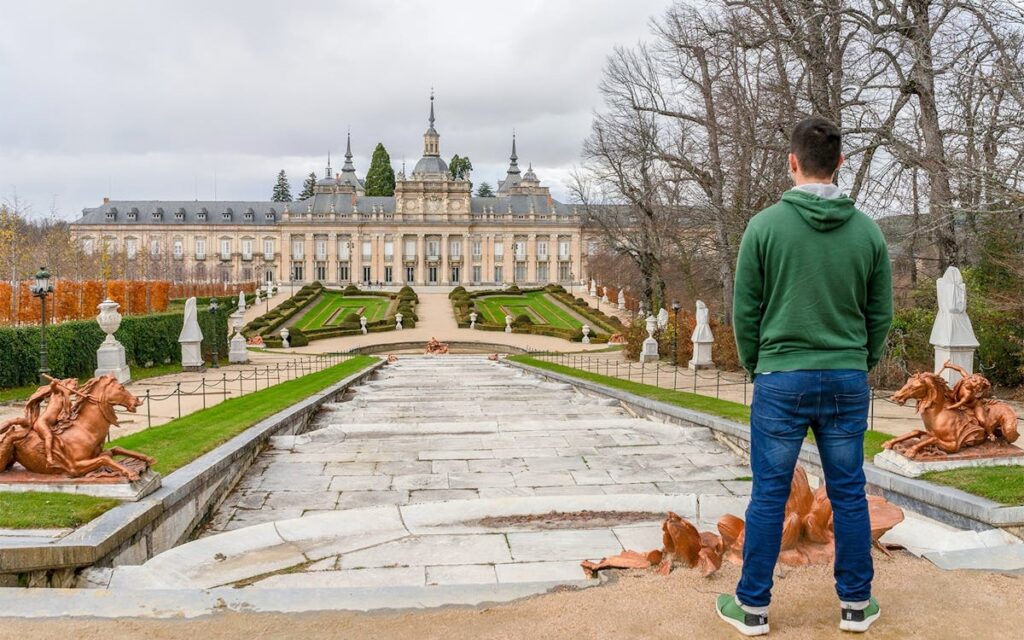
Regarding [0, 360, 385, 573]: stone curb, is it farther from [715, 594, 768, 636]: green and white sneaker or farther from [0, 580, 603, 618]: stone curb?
[715, 594, 768, 636]: green and white sneaker

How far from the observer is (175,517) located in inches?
197

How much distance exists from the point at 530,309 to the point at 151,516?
4515cm

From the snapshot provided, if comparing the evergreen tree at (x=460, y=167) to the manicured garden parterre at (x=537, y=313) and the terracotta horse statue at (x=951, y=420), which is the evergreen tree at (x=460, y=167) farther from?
the terracotta horse statue at (x=951, y=420)

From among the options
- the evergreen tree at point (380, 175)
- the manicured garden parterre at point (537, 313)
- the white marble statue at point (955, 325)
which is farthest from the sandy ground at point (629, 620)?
the evergreen tree at point (380, 175)

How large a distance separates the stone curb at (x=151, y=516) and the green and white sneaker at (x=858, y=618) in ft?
11.5

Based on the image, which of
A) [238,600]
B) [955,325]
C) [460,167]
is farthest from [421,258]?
[238,600]

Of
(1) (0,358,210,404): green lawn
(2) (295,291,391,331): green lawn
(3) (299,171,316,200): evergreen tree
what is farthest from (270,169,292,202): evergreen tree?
(1) (0,358,210,404): green lawn

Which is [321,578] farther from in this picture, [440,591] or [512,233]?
[512,233]

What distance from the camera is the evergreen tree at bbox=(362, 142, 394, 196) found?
8962cm

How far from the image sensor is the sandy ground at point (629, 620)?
2.80 meters

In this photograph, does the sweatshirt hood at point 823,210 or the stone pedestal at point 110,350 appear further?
the stone pedestal at point 110,350

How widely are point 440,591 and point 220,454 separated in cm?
367

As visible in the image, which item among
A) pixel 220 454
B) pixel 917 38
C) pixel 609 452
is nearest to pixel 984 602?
pixel 609 452

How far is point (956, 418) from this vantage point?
5301 millimetres
